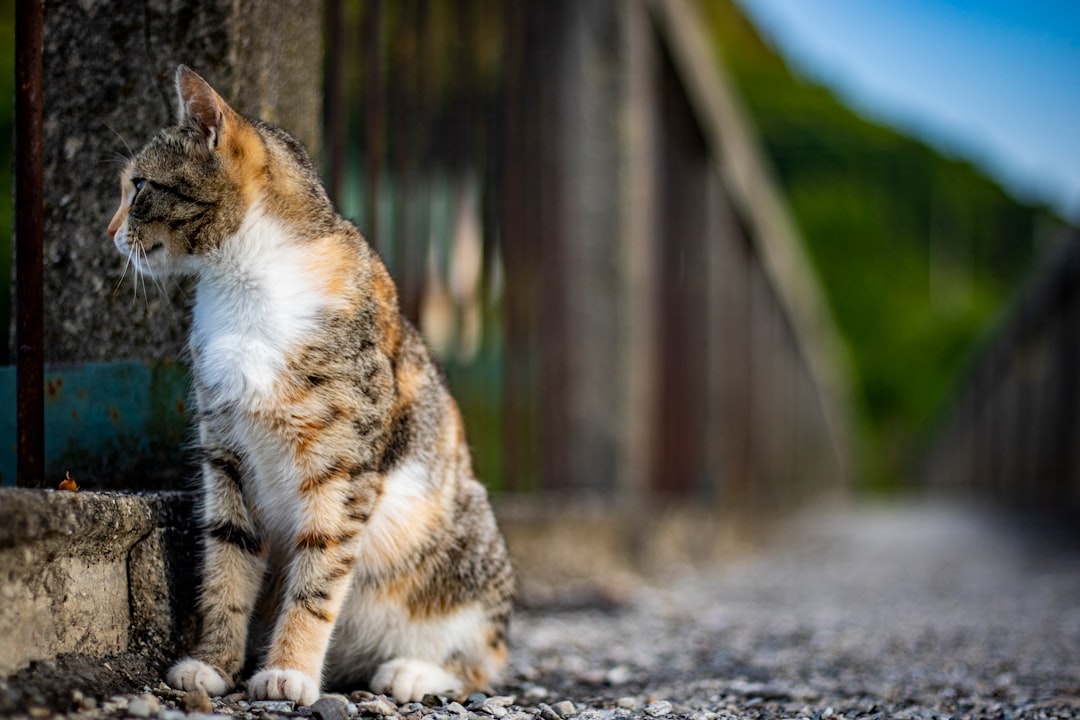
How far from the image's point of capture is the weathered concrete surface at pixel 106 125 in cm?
257

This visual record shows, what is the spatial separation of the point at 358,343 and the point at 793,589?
4.31 m

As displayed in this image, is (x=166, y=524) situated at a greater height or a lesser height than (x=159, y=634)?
greater

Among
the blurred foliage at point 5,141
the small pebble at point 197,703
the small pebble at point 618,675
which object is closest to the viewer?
the small pebble at point 197,703

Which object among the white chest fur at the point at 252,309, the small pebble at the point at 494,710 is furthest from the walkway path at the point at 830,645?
the white chest fur at the point at 252,309

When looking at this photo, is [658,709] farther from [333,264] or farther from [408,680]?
[333,264]

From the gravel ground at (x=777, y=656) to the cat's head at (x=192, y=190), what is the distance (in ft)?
2.91

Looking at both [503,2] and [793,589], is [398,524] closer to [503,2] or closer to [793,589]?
[503,2]

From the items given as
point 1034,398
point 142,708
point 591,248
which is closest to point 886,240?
point 1034,398

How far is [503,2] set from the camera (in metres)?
5.20

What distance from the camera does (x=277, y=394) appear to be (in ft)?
7.01

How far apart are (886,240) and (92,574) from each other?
133ft

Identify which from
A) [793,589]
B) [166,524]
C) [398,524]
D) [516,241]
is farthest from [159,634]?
[793,589]

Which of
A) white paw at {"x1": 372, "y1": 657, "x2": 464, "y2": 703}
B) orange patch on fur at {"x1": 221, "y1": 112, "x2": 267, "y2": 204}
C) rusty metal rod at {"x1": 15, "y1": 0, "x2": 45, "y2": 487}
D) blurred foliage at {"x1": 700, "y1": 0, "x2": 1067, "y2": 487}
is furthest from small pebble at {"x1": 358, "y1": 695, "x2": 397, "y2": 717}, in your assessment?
blurred foliage at {"x1": 700, "y1": 0, "x2": 1067, "y2": 487}

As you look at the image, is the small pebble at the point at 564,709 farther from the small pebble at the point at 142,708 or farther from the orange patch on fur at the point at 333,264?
the orange patch on fur at the point at 333,264
